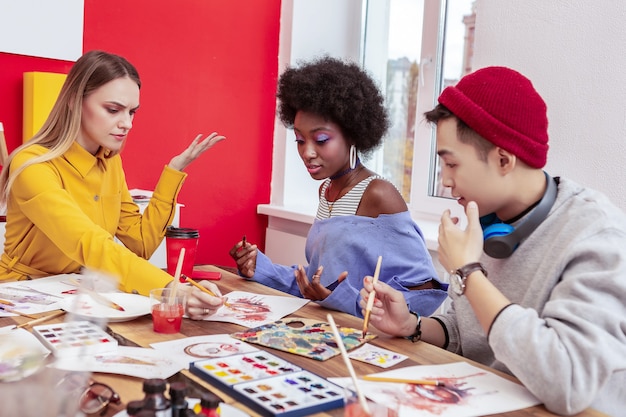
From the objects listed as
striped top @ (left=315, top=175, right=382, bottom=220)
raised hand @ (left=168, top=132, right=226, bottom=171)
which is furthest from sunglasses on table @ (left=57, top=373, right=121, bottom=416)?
raised hand @ (left=168, top=132, right=226, bottom=171)

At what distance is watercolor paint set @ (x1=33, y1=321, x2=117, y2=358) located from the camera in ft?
3.73

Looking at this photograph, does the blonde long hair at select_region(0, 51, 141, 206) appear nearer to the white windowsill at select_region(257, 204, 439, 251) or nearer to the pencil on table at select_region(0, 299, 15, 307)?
the pencil on table at select_region(0, 299, 15, 307)

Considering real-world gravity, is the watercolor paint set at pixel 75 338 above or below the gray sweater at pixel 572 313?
below

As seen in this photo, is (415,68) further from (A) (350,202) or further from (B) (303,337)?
(B) (303,337)

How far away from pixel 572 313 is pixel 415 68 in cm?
246

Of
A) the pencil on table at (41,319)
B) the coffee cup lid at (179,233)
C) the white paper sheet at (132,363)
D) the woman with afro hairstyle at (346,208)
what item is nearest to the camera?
the white paper sheet at (132,363)

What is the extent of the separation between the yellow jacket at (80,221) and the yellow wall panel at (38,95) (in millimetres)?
813

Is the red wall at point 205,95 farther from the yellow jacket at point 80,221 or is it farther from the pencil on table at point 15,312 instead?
the pencil on table at point 15,312

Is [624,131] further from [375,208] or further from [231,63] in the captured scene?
[231,63]

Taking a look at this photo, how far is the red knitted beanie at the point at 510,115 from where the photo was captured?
3.91ft

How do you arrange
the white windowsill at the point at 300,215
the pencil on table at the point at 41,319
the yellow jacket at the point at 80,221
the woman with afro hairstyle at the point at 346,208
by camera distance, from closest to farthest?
the pencil on table at the point at 41,319 < the yellow jacket at the point at 80,221 < the woman with afro hairstyle at the point at 346,208 < the white windowsill at the point at 300,215

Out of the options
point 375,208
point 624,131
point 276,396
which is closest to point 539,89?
point 624,131

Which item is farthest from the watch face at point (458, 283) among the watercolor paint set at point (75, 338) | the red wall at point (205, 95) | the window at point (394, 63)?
the red wall at point (205, 95)

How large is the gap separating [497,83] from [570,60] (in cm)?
93
